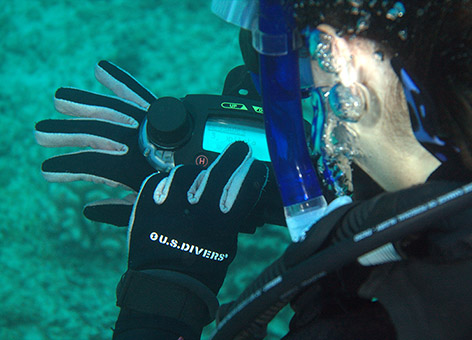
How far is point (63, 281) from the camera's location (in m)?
2.47

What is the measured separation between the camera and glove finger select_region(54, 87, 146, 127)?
1.46 meters

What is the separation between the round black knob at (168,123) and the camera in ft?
4.27

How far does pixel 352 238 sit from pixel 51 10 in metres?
3.11

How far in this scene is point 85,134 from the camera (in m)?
1.39

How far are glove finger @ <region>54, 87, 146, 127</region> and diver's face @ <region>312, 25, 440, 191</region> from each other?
0.96 metres

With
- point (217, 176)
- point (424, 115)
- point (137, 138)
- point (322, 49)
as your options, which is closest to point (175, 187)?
point (217, 176)

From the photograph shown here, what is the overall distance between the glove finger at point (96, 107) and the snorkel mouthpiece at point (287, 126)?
761 millimetres

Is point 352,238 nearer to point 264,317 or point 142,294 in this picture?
point 264,317

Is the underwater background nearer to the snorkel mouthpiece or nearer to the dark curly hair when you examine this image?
the snorkel mouthpiece

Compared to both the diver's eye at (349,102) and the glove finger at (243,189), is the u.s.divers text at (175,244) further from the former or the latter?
the diver's eye at (349,102)

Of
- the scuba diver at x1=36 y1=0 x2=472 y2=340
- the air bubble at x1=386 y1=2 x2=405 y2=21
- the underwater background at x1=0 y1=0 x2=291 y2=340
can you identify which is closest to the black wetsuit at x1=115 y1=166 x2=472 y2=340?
the scuba diver at x1=36 y1=0 x2=472 y2=340

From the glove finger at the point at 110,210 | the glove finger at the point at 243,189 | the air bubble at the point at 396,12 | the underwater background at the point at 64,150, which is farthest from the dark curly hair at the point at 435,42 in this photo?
the underwater background at the point at 64,150

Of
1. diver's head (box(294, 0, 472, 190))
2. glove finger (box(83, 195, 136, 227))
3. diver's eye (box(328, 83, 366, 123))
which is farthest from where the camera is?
glove finger (box(83, 195, 136, 227))

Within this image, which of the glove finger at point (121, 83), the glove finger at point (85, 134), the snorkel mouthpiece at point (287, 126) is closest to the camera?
the snorkel mouthpiece at point (287, 126)
